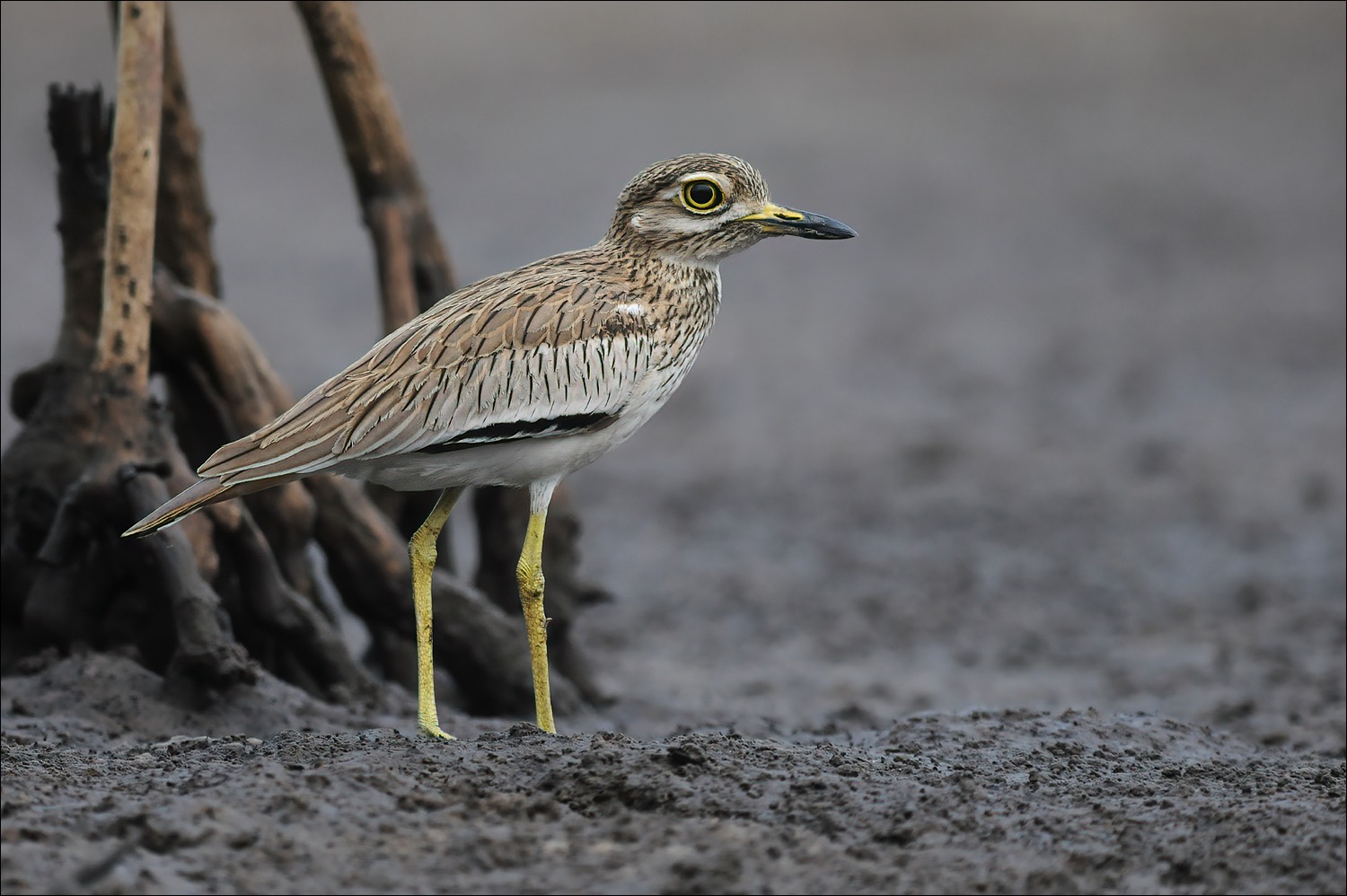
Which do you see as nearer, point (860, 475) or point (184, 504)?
point (184, 504)

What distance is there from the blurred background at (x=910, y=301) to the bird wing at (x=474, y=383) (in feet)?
10.3

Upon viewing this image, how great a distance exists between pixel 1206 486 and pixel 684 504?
3.92 meters

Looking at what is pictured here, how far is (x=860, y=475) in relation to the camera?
1288 centimetres

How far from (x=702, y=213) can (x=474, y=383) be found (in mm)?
1142

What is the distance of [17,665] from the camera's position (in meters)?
6.43

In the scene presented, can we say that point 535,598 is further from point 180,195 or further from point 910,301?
point 910,301

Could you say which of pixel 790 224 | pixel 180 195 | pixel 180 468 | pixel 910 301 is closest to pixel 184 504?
pixel 180 468

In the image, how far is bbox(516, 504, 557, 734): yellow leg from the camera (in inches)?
215

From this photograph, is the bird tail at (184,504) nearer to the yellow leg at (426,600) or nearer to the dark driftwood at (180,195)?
the yellow leg at (426,600)

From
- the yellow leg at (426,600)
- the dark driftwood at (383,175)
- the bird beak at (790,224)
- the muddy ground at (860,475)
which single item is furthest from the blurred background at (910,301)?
the bird beak at (790,224)

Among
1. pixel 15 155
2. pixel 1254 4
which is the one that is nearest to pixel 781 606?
pixel 15 155

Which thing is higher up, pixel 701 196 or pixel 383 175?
pixel 383 175

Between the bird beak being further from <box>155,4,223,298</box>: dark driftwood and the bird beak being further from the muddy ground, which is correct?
<box>155,4,223,298</box>: dark driftwood

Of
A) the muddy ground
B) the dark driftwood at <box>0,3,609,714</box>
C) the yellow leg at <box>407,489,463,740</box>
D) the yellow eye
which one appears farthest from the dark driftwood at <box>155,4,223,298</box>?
the yellow eye
